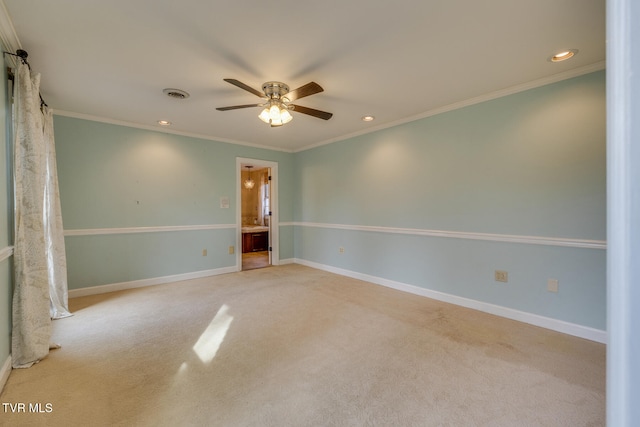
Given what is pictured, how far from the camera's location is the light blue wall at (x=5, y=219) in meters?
1.97

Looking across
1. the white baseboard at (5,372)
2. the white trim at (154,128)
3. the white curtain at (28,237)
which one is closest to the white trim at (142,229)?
the white trim at (154,128)

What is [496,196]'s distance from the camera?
312cm

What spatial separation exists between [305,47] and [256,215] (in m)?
6.78

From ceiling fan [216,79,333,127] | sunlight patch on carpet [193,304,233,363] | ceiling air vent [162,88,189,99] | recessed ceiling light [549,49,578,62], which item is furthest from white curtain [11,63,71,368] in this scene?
recessed ceiling light [549,49,578,62]

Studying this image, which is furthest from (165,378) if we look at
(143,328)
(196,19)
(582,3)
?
(582,3)

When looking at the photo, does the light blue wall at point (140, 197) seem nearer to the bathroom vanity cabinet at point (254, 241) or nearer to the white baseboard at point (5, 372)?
the white baseboard at point (5, 372)

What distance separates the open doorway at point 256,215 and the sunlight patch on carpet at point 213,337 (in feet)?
7.15

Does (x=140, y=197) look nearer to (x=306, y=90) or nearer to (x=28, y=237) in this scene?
(x=28, y=237)

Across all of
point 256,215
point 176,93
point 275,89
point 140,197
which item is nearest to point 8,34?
point 176,93

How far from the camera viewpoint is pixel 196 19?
6.26ft

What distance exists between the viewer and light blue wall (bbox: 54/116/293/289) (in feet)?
12.3

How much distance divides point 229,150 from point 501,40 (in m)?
4.16
